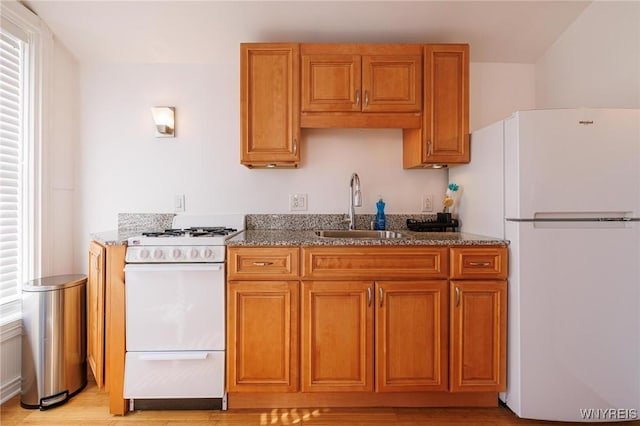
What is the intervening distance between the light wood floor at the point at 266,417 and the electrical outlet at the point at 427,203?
1268 mm

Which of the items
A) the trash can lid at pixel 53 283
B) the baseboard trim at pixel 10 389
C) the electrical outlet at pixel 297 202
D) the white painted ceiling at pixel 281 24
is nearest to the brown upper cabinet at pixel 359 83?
the white painted ceiling at pixel 281 24

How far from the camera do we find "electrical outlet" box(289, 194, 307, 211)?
8.42 feet

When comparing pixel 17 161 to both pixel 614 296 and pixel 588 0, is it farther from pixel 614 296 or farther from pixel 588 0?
pixel 588 0

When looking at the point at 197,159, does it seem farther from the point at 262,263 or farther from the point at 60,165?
the point at 262,263

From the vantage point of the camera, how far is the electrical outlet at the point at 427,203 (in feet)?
8.46

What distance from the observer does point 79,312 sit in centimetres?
210

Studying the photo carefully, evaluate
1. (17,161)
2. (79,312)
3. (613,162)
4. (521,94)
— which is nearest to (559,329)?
(613,162)

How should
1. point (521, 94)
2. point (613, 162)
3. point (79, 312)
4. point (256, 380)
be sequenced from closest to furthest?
1. point (613, 162)
2. point (256, 380)
3. point (79, 312)
4. point (521, 94)

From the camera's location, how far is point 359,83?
219 cm

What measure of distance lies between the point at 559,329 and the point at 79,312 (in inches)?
104

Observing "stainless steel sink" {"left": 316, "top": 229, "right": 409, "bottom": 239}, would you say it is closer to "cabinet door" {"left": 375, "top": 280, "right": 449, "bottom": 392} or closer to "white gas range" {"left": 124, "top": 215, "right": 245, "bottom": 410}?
"cabinet door" {"left": 375, "top": 280, "right": 449, "bottom": 392}

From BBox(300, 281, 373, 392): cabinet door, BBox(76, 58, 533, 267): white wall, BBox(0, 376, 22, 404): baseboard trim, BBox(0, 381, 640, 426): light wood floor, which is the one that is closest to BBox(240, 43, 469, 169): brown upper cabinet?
BBox(76, 58, 533, 267): white wall

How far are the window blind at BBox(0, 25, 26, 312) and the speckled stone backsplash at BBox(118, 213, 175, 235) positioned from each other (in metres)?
0.56

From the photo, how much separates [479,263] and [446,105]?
0.99m
